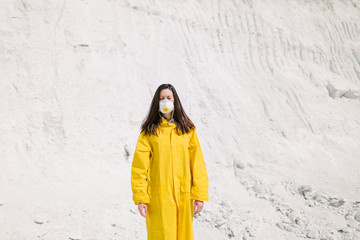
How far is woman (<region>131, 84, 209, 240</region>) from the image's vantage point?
278cm

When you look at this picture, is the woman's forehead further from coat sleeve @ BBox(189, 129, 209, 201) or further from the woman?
coat sleeve @ BBox(189, 129, 209, 201)

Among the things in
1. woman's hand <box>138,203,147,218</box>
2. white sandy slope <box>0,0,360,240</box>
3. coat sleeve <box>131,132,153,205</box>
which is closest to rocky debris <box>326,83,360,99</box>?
white sandy slope <box>0,0,360,240</box>

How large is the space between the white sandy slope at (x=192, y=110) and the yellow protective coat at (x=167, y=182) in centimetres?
221

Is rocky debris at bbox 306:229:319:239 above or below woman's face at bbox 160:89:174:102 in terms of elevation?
below

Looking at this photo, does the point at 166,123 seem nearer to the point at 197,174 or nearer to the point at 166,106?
the point at 166,106

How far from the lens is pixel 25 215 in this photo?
5047 millimetres

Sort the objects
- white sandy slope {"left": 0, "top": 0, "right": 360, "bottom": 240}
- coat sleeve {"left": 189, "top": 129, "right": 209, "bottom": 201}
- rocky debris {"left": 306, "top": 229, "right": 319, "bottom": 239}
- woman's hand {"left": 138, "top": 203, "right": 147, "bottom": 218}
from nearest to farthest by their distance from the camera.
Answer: woman's hand {"left": 138, "top": 203, "right": 147, "bottom": 218} → coat sleeve {"left": 189, "top": 129, "right": 209, "bottom": 201} → rocky debris {"left": 306, "top": 229, "right": 319, "bottom": 239} → white sandy slope {"left": 0, "top": 0, "right": 360, "bottom": 240}

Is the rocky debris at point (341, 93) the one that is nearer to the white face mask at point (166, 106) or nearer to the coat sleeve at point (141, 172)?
the white face mask at point (166, 106)

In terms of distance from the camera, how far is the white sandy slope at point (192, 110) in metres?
5.54

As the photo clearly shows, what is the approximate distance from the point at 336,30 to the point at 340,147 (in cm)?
629

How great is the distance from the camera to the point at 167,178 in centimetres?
281

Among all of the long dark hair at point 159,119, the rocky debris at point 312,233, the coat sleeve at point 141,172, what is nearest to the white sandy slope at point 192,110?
the rocky debris at point 312,233

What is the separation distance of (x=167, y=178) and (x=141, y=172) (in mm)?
250

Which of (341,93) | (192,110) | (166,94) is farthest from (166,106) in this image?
(341,93)
